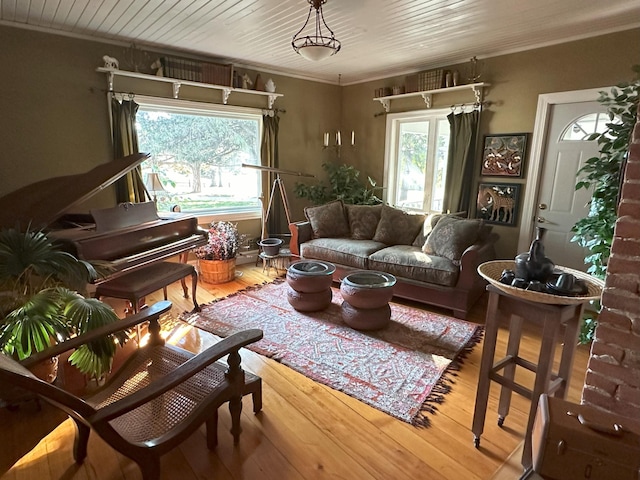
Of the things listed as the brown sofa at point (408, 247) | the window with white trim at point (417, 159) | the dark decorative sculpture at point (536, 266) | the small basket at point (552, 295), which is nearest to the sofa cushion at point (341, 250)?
the brown sofa at point (408, 247)

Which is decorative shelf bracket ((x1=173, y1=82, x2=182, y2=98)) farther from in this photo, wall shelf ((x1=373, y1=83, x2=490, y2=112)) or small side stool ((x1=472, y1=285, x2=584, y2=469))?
small side stool ((x1=472, y1=285, x2=584, y2=469))

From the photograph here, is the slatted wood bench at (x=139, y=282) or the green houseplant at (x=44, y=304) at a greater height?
the green houseplant at (x=44, y=304)

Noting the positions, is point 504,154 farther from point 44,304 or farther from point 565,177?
point 44,304

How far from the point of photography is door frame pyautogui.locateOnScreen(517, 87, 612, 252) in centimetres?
362

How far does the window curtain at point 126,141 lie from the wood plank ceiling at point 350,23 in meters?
0.67

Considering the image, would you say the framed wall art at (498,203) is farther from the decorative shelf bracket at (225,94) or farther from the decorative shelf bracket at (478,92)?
the decorative shelf bracket at (225,94)

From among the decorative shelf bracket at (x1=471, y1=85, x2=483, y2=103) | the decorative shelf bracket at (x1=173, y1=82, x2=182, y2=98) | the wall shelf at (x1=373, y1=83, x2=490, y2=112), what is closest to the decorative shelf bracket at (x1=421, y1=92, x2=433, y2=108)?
the wall shelf at (x1=373, y1=83, x2=490, y2=112)

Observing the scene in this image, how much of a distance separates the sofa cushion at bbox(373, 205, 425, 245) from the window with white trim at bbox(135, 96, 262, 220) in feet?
6.03

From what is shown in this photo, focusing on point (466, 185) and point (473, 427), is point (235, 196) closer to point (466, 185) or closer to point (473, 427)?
point (466, 185)

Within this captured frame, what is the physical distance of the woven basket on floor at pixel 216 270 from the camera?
4266 millimetres

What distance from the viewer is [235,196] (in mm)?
5062

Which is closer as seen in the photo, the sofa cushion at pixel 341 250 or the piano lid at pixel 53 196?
the piano lid at pixel 53 196

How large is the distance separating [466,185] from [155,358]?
3.79m

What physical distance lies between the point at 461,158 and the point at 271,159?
2.47 meters
